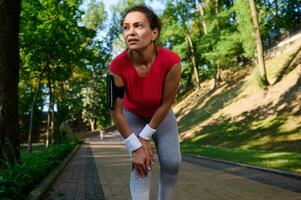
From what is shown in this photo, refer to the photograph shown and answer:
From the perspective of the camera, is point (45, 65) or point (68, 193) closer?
point (68, 193)

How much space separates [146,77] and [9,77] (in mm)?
7072

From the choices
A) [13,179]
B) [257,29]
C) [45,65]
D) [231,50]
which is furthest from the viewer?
[231,50]

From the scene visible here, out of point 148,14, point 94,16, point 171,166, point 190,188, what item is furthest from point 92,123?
point 148,14

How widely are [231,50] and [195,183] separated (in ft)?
103

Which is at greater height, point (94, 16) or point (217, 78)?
point (94, 16)

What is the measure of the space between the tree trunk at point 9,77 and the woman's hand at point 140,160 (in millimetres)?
6622

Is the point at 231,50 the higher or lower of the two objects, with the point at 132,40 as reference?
higher

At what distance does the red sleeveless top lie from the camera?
3.45 metres

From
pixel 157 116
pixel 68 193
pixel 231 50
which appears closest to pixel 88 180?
pixel 68 193

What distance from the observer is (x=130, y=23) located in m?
3.34

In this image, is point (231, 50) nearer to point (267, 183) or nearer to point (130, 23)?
point (267, 183)

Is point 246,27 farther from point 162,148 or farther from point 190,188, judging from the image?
point 162,148

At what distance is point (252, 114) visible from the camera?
2880cm

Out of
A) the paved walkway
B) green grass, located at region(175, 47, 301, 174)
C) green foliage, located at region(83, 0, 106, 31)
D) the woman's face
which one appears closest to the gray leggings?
the woman's face
